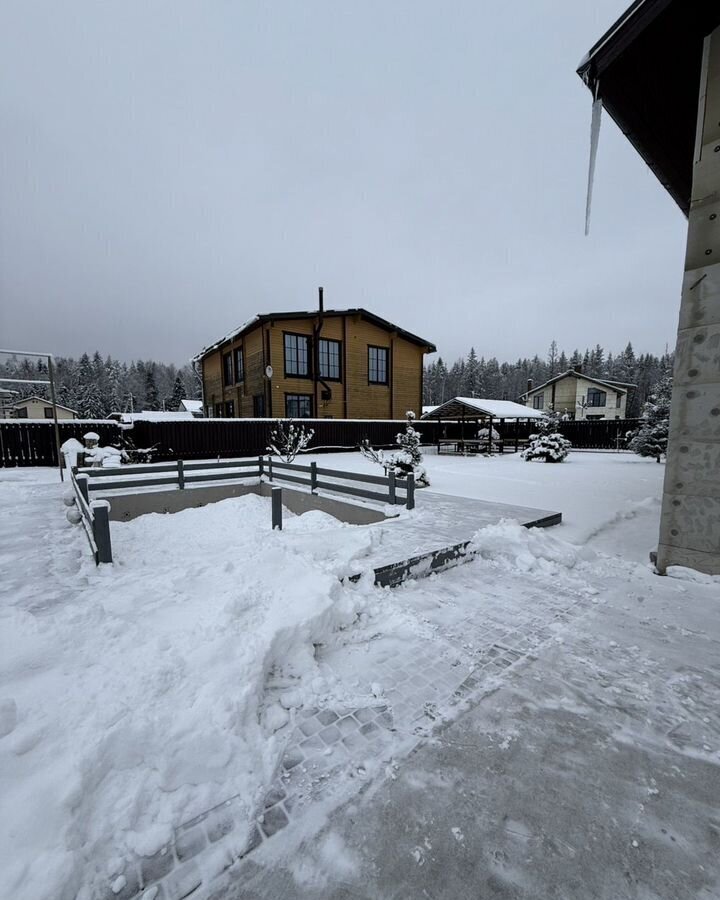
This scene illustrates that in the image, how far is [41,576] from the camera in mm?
4488

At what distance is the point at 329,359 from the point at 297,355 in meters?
2.00

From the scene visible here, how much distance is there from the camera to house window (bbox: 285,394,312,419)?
2147 centimetres

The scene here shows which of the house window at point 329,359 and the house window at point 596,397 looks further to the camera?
the house window at point 596,397

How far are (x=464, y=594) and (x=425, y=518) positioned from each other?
263 cm

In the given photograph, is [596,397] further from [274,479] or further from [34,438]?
[34,438]

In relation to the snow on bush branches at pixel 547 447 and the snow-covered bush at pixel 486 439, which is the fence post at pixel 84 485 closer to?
the snow on bush branches at pixel 547 447

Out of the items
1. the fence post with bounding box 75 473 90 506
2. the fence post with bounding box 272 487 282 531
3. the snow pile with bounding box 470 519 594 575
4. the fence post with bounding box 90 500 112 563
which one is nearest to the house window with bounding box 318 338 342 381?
the fence post with bounding box 272 487 282 531

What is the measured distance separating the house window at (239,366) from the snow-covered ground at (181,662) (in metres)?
18.1

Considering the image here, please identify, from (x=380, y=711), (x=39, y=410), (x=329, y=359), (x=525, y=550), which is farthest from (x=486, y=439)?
(x=39, y=410)

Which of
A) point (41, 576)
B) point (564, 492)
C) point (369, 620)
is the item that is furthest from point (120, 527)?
point (564, 492)

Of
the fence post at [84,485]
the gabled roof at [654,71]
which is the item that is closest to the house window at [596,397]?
the gabled roof at [654,71]

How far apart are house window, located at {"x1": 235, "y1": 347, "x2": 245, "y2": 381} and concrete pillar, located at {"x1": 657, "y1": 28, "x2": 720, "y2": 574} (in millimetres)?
21549

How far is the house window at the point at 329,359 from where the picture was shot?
2226 centimetres

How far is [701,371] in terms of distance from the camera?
4.43 m
